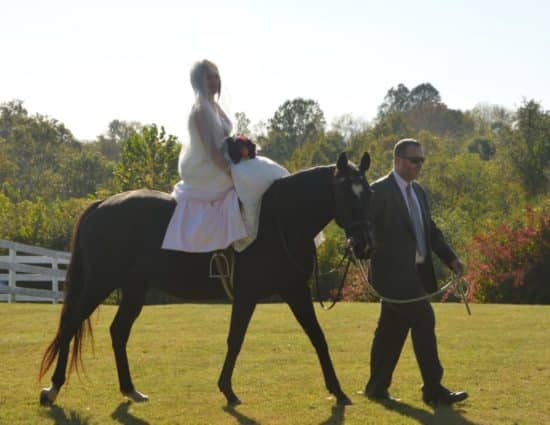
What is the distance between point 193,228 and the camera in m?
7.70

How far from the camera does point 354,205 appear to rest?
7039mm

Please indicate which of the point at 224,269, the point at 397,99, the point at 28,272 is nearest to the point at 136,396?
the point at 224,269

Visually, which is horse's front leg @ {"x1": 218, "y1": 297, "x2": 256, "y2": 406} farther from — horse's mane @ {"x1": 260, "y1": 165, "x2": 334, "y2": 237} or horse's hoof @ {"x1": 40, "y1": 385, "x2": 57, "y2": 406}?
horse's hoof @ {"x1": 40, "y1": 385, "x2": 57, "y2": 406}

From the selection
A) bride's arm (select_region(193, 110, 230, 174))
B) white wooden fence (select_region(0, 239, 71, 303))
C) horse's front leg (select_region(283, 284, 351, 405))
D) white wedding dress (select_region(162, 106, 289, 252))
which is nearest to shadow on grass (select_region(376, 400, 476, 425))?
horse's front leg (select_region(283, 284, 351, 405))

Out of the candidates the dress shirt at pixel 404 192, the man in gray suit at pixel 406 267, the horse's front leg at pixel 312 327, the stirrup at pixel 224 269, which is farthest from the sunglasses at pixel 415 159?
the stirrup at pixel 224 269

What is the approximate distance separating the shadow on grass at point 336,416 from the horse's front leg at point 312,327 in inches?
5.6

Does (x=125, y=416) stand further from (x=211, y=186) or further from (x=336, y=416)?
(x=211, y=186)

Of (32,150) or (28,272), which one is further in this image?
(32,150)

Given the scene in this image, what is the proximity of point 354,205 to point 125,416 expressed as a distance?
2.64 meters

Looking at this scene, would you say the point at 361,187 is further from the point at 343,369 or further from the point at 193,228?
the point at 343,369

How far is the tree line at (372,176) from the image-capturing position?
80.8 feet

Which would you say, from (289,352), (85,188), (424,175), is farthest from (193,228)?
(85,188)

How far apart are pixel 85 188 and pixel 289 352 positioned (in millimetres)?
73263

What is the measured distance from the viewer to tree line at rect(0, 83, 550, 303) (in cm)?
2462
